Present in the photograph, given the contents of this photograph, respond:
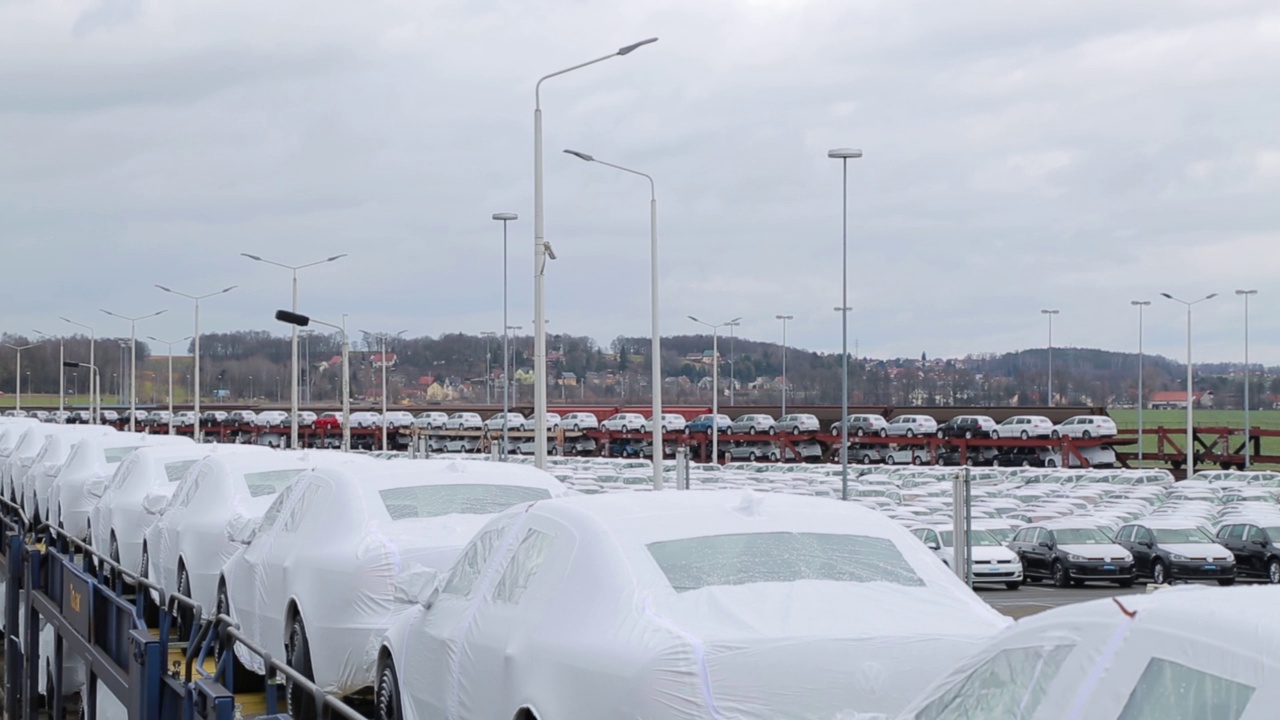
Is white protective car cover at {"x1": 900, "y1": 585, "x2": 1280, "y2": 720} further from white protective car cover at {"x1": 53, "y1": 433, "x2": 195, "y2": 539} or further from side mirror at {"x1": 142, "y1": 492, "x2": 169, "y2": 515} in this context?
white protective car cover at {"x1": 53, "y1": 433, "x2": 195, "y2": 539}

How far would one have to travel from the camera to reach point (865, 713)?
523 cm

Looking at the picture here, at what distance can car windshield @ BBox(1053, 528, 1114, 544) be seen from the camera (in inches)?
1428

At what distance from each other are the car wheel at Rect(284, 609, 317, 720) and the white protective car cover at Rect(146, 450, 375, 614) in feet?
7.83

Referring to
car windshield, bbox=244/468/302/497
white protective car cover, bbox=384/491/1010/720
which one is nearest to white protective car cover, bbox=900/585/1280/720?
white protective car cover, bbox=384/491/1010/720

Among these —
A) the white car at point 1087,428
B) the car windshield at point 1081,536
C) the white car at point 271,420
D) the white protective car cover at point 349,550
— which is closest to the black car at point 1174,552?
the car windshield at point 1081,536

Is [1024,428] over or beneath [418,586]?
beneath

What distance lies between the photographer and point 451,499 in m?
9.76

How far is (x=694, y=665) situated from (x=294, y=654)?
489cm

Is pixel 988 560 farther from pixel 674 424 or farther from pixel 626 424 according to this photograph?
pixel 626 424

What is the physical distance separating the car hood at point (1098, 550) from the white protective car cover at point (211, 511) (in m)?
25.4

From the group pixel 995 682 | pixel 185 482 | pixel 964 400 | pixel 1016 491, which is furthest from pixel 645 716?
pixel 964 400

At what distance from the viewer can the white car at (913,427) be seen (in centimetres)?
8506

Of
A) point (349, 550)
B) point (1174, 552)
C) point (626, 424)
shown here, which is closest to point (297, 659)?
point (349, 550)

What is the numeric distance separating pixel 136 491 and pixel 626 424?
81.3m
